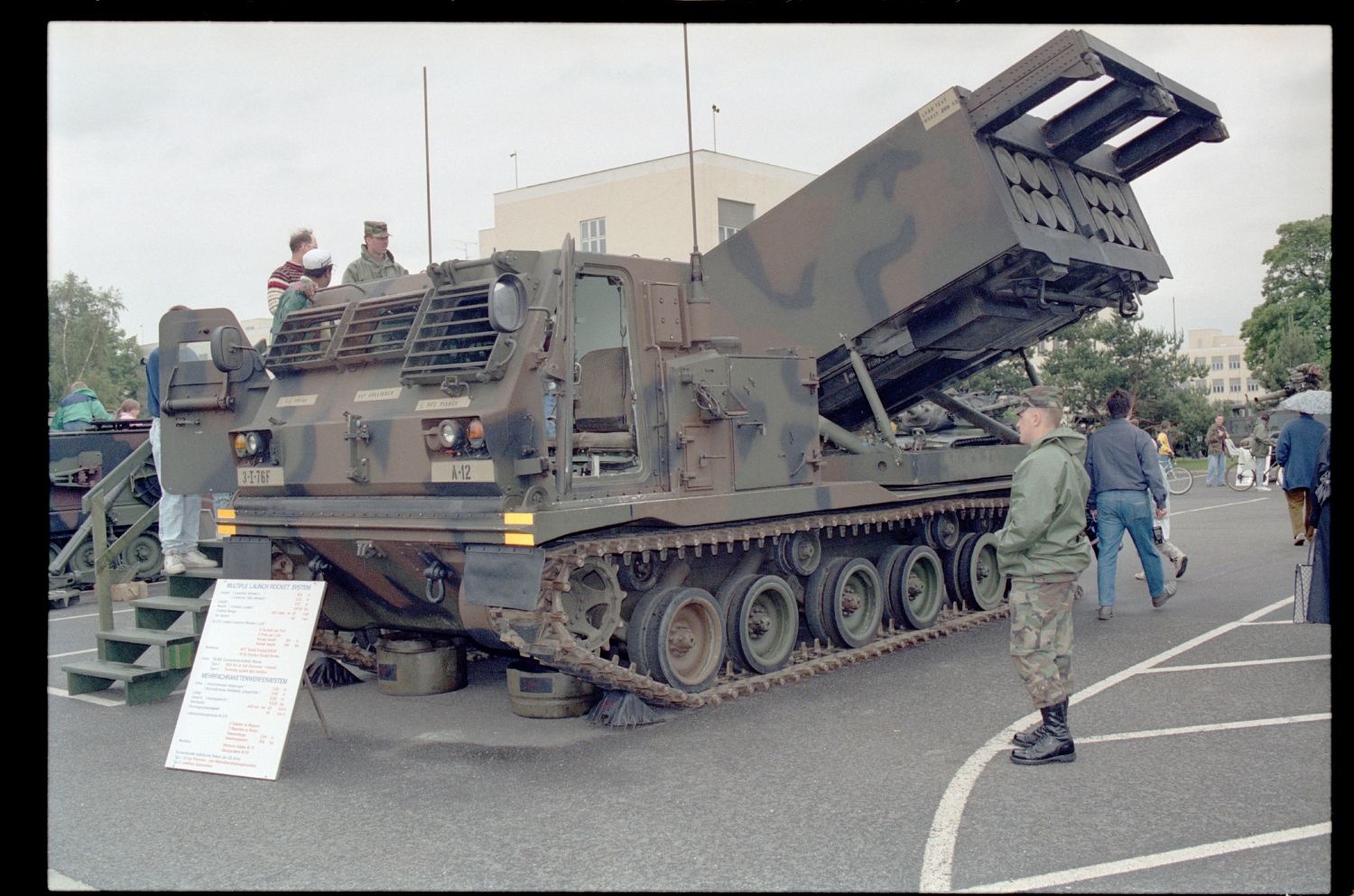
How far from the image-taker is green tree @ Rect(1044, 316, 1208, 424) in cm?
3647

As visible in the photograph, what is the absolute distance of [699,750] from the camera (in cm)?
649

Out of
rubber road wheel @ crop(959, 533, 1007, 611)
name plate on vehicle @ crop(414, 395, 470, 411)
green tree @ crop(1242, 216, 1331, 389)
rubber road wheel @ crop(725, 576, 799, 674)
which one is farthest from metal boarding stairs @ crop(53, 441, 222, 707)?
green tree @ crop(1242, 216, 1331, 389)

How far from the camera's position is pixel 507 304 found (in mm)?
6602

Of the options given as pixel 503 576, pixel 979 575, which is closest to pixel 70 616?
pixel 503 576

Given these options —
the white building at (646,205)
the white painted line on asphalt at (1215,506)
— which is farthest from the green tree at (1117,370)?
the white painted line on asphalt at (1215,506)

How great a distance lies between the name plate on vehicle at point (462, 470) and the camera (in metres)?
6.46

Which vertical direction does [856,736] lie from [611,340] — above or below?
below

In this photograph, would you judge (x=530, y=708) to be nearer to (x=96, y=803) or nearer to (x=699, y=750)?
(x=699, y=750)

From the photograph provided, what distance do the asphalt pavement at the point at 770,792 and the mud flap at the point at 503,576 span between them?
0.85 metres

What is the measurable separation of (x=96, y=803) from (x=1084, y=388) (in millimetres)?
34332

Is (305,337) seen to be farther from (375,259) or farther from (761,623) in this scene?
(761,623)

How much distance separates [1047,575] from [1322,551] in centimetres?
306

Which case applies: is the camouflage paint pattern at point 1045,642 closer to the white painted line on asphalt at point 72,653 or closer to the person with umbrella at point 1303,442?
the person with umbrella at point 1303,442
